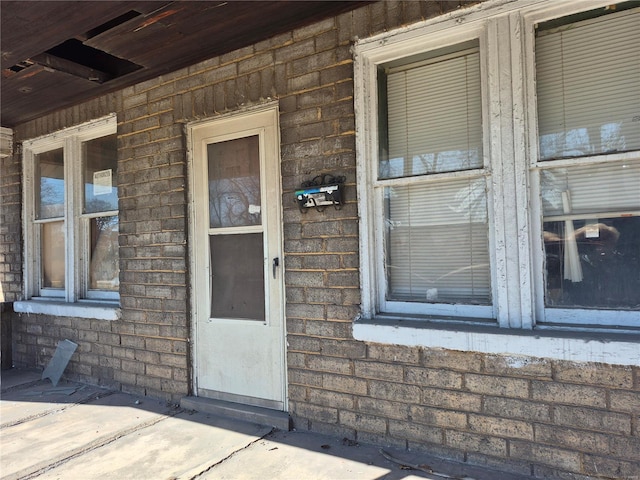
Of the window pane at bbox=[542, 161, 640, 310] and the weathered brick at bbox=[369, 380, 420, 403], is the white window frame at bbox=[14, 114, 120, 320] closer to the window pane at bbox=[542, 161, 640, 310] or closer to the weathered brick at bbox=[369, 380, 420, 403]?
the weathered brick at bbox=[369, 380, 420, 403]

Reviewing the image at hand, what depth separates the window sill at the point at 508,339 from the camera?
2061 millimetres

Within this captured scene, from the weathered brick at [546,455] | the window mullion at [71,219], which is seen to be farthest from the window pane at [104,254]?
the weathered brick at [546,455]

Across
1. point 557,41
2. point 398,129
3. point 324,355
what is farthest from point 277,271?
point 557,41

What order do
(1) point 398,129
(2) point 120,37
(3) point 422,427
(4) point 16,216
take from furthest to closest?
A: (4) point 16,216 < (2) point 120,37 < (1) point 398,129 < (3) point 422,427

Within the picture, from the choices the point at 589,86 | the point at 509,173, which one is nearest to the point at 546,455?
the point at 509,173

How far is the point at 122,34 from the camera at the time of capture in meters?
3.02

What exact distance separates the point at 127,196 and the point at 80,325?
1.47m

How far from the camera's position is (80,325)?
14.3 ft

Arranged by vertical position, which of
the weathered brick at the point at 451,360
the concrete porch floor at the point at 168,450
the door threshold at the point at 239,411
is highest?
the weathered brick at the point at 451,360

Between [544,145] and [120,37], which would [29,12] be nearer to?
[120,37]

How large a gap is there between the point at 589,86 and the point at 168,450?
130 inches

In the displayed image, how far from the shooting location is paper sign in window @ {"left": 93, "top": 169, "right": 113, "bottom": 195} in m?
4.34

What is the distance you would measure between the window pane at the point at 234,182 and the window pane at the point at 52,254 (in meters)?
2.35

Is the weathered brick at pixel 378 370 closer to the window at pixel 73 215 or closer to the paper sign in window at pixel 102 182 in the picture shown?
the window at pixel 73 215
